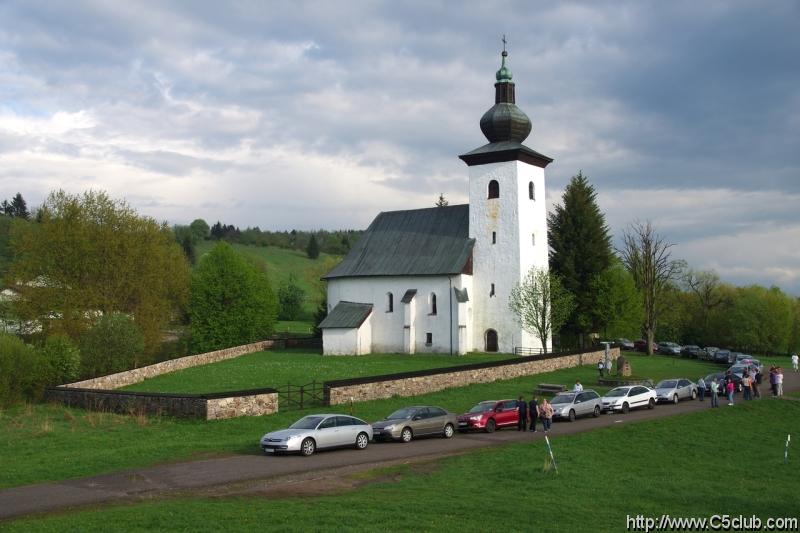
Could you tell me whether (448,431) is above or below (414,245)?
below

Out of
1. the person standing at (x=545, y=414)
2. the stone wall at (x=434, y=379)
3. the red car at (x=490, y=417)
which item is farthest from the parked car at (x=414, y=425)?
the stone wall at (x=434, y=379)

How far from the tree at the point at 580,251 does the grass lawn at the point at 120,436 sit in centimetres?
2830

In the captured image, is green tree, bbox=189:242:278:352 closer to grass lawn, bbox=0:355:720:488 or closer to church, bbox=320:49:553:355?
church, bbox=320:49:553:355

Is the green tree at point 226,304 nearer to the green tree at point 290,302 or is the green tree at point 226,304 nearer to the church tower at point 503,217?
the church tower at point 503,217

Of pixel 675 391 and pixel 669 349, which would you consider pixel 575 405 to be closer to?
pixel 675 391

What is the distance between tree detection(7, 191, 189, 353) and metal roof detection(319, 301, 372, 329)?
1359 cm

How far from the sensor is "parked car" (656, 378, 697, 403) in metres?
35.3

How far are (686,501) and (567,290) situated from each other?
46.6m

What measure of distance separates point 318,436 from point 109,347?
28.7m

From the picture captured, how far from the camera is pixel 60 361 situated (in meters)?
41.0

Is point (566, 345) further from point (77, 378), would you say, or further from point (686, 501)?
point (686, 501)

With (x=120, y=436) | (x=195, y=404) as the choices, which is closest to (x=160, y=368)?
(x=195, y=404)

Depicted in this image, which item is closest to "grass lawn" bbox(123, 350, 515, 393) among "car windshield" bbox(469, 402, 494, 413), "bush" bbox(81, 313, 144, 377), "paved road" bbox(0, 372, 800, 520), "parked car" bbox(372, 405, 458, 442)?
"bush" bbox(81, 313, 144, 377)

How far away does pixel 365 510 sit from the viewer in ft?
46.5
